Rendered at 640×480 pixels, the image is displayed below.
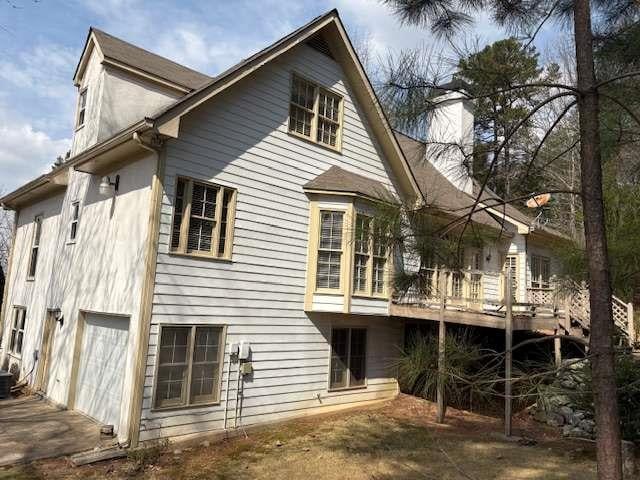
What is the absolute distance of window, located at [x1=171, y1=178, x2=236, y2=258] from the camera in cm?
857

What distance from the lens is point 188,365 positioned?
8.45m

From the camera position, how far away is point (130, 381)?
307 inches

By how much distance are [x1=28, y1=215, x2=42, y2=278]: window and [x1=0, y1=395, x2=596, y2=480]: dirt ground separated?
8026 millimetres

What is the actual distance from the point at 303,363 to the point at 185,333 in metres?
2.82

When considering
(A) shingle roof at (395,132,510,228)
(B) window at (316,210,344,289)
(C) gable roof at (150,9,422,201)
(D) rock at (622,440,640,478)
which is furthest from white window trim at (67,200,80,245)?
(D) rock at (622,440,640,478)

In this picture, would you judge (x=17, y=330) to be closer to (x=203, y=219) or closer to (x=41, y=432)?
(x=41, y=432)

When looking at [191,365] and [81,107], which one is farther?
[81,107]

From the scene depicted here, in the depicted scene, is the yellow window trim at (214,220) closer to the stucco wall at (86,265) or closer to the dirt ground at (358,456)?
the stucco wall at (86,265)

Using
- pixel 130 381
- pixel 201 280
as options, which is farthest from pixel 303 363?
pixel 130 381

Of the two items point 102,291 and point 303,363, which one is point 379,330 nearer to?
point 303,363

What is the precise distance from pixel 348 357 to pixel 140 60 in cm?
857

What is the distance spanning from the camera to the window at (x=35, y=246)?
44.6 ft

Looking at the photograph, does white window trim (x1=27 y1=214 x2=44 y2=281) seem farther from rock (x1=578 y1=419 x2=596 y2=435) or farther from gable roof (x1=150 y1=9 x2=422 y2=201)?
rock (x1=578 y1=419 x2=596 y2=435)

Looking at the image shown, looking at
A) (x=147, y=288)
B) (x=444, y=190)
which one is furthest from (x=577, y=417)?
A: (x=147, y=288)
